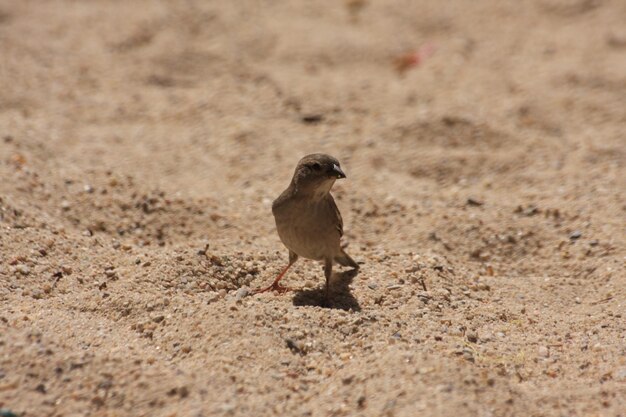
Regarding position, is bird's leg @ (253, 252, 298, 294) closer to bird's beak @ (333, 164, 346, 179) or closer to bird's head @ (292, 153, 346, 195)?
bird's head @ (292, 153, 346, 195)

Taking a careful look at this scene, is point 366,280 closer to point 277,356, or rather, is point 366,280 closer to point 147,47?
point 277,356

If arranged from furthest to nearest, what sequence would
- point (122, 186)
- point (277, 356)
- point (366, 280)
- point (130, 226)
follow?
point (122, 186) < point (130, 226) < point (366, 280) < point (277, 356)

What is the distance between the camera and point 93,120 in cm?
793

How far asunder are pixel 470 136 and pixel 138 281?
3.86 meters

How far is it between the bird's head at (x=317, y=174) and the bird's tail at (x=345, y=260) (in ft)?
1.79

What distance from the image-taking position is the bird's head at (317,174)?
5.09 meters

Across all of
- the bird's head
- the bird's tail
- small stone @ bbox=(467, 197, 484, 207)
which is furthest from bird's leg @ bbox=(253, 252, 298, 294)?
small stone @ bbox=(467, 197, 484, 207)

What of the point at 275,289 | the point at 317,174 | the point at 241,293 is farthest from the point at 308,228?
the point at 241,293

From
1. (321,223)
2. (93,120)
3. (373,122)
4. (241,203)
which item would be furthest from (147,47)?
(321,223)

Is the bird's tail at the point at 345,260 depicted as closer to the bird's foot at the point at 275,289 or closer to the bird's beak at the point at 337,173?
the bird's foot at the point at 275,289

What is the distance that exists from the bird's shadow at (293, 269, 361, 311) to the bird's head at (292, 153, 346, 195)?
66 cm

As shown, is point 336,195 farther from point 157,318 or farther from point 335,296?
point 157,318

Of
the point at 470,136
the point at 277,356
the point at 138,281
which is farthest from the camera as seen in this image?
the point at 470,136

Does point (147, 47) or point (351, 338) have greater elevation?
point (147, 47)
